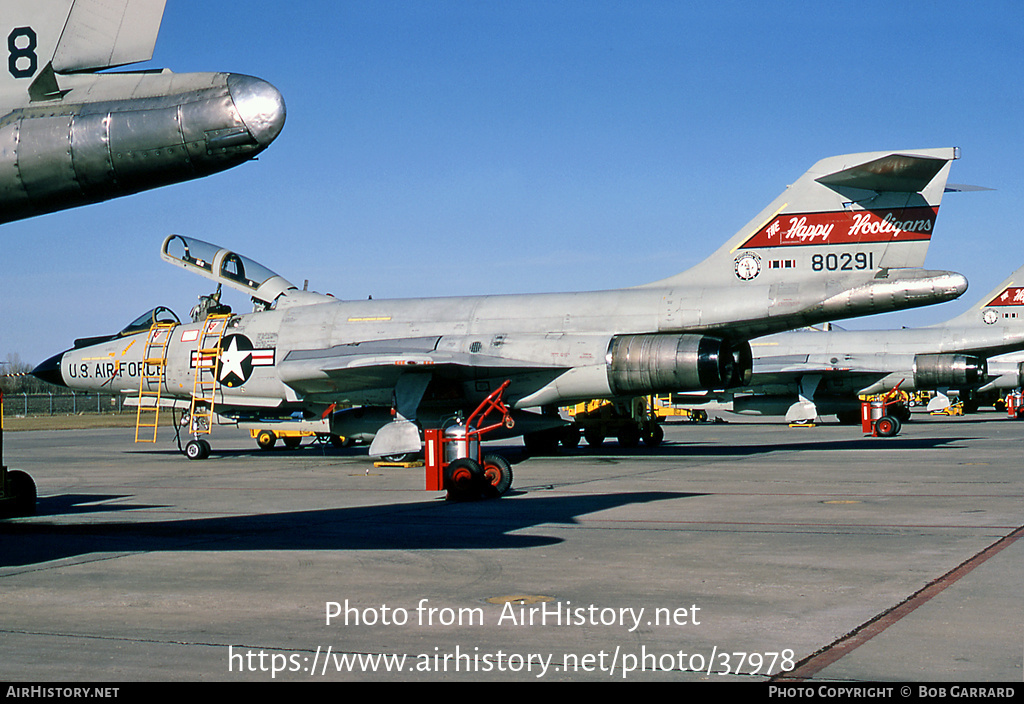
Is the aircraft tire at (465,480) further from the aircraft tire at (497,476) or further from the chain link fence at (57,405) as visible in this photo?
the chain link fence at (57,405)

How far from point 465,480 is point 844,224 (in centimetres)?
909

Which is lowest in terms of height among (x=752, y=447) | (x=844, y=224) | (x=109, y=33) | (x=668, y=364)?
(x=752, y=447)

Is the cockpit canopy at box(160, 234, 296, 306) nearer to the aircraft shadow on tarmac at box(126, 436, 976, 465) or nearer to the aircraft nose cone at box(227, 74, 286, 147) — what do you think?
the aircraft shadow on tarmac at box(126, 436, 976, 465)

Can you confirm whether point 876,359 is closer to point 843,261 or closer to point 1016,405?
point 1016,405

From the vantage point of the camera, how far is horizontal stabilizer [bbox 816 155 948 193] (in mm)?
16156

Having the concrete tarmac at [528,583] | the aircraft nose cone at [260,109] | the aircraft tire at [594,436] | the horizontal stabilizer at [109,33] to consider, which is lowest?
the concrete tarmac at [528,583]

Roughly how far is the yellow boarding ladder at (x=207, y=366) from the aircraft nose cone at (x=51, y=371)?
3928 millimetres

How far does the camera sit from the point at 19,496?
36.9 ft

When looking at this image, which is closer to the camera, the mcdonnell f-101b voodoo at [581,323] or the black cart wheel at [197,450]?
the mcdonnell f-101b voodoo at [581,323]

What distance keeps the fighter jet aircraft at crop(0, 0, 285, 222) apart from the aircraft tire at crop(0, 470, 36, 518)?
19.6 ft

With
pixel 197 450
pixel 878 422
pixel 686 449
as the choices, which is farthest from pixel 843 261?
pixel 197 450

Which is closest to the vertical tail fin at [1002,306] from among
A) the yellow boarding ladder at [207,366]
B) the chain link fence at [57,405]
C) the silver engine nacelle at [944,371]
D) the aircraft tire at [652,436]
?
the silver engine nacelle at [944,371]

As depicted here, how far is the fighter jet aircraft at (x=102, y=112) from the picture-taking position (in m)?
5.57

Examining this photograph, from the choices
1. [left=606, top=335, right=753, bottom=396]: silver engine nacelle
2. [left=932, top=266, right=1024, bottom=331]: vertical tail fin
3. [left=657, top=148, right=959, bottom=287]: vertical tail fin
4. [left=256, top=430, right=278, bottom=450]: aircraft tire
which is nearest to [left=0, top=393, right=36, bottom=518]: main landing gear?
[left=606, top=335, right=753, bottom=396]: silver engine nacelle
